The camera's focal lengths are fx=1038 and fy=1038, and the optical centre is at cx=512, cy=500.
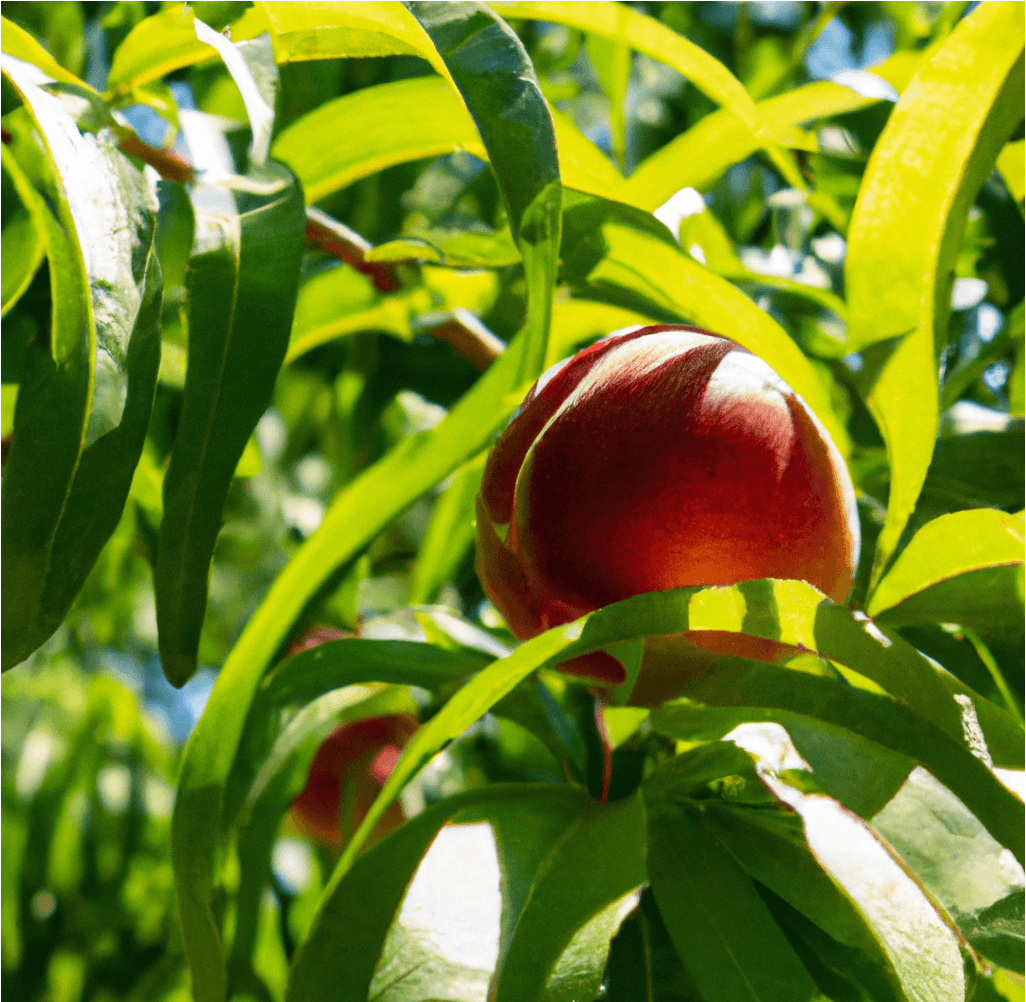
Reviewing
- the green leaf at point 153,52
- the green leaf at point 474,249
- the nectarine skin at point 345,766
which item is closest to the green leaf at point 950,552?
the green leaf at point 474,249

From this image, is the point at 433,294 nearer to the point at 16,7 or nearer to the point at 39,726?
the point at 16,7

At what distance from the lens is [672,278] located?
0.47 metres

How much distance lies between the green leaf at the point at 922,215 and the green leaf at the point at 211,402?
24 centimetres

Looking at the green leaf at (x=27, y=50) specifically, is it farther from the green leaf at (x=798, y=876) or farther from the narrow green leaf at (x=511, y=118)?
the green leaf at (x=798, y=876)

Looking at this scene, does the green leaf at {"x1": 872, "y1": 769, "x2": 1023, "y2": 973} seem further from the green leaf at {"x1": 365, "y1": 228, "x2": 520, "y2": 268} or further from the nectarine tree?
the green leaf at {"x1": 365, "y1": 228, "x2": 520, "y2": 268}

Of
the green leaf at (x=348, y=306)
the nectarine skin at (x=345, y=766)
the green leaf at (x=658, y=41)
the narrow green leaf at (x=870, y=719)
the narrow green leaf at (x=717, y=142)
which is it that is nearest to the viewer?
the narrow green leaf at (x=870, y=719)

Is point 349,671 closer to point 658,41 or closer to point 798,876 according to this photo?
point 798,876

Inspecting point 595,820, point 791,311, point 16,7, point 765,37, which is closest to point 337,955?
point 595,820

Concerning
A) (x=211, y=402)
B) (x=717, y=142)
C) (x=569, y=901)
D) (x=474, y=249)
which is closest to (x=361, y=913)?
(x=569, y=901)

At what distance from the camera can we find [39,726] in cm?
118

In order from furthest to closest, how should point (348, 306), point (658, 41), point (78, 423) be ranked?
point (348, 306) < point (658, 41) < point (78, 423)

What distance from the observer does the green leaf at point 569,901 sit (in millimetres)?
351

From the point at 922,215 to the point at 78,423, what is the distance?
0.33 m

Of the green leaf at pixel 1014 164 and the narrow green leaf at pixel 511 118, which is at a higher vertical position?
the narrow green leaf at pixel 511 118
